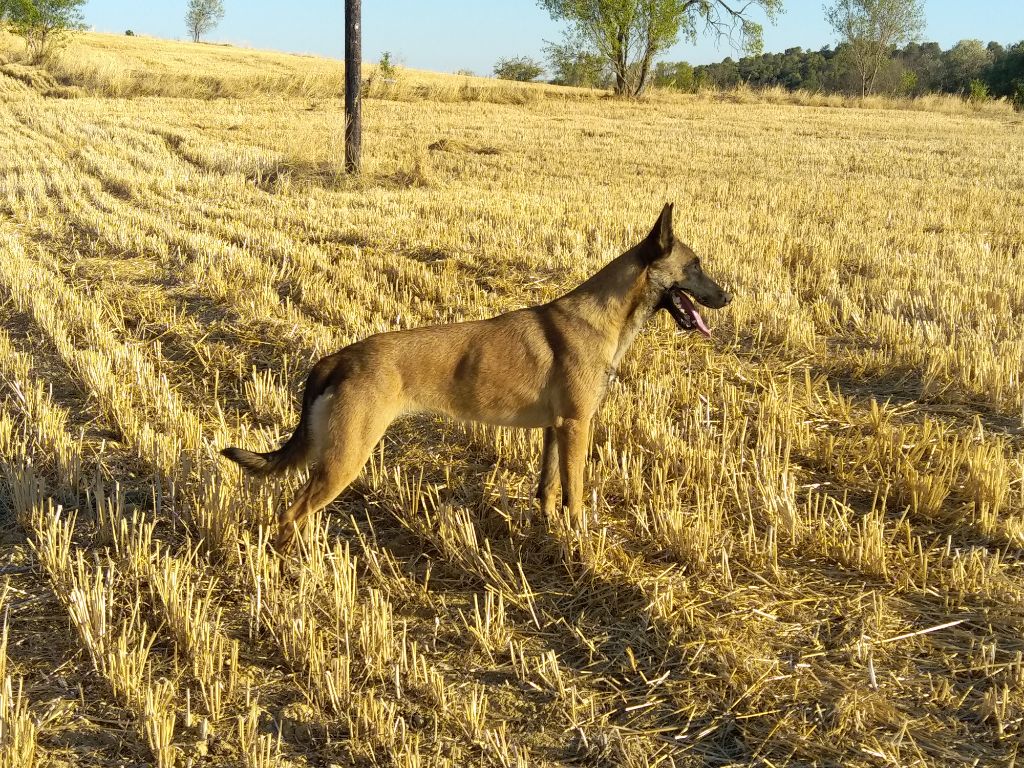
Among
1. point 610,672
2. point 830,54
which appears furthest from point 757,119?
point 830,54

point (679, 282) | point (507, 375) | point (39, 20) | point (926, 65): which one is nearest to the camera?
point (507, 375)

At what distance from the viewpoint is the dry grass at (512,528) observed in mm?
2996

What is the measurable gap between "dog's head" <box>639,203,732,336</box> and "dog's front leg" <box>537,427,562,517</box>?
0.99m

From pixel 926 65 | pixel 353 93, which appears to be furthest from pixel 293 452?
pixel 926 65

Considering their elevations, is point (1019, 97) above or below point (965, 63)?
below

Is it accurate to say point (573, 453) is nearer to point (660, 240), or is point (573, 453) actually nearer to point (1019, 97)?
point (660, 240)

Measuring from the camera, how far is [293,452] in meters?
4.08

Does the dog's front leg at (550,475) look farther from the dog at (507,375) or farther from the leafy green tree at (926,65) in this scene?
the leafy green tree at (926,65)

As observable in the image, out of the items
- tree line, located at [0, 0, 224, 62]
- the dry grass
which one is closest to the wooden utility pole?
the dry grass

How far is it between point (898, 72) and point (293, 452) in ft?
236

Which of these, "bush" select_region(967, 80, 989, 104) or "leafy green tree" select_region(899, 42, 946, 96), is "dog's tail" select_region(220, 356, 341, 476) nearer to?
"bush" select_region(967, 80, 989, 104)

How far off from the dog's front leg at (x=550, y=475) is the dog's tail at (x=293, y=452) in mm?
1339

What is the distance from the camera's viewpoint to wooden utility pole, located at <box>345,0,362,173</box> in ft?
53.9

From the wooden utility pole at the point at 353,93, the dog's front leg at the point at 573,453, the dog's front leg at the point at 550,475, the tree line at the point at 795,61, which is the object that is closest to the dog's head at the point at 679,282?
the dog's front leg at the point at 573,453
